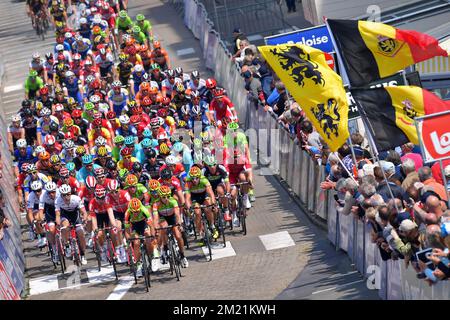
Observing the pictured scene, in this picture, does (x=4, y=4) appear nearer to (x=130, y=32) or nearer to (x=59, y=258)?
(x=130, y=32)

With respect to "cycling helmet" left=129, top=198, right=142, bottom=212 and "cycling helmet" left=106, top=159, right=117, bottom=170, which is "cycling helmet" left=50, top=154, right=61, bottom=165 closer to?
"cycling helmet" left=106, top=159, right=117, bottom=170

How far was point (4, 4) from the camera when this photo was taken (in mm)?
57875

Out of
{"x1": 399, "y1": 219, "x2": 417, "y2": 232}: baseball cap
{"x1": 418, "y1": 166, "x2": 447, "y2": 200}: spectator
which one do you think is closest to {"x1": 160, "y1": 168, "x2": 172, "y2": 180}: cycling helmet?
{"x1": 418, "y1": 166, "x2": 447, "y2": 200}: spectator

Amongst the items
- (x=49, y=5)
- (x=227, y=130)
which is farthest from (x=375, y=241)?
(x=49, y=5)

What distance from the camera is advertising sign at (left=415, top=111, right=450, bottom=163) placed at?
17828 mm

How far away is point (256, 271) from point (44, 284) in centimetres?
420

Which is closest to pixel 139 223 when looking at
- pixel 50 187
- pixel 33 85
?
pixel 50 187

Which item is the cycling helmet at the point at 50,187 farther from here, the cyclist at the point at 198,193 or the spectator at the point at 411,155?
the spectator at the point at 411,155

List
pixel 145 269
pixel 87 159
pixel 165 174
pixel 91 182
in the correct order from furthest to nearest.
→ 1. pixel 87 159
2. pixel 91 182
3. pixel 165 174
4. pixel 145 269

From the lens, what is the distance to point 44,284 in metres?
25.0

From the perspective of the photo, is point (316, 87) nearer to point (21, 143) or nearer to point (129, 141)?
point (129, 141)

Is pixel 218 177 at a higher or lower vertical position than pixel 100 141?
lower

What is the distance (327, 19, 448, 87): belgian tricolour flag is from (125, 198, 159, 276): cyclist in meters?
5.21
